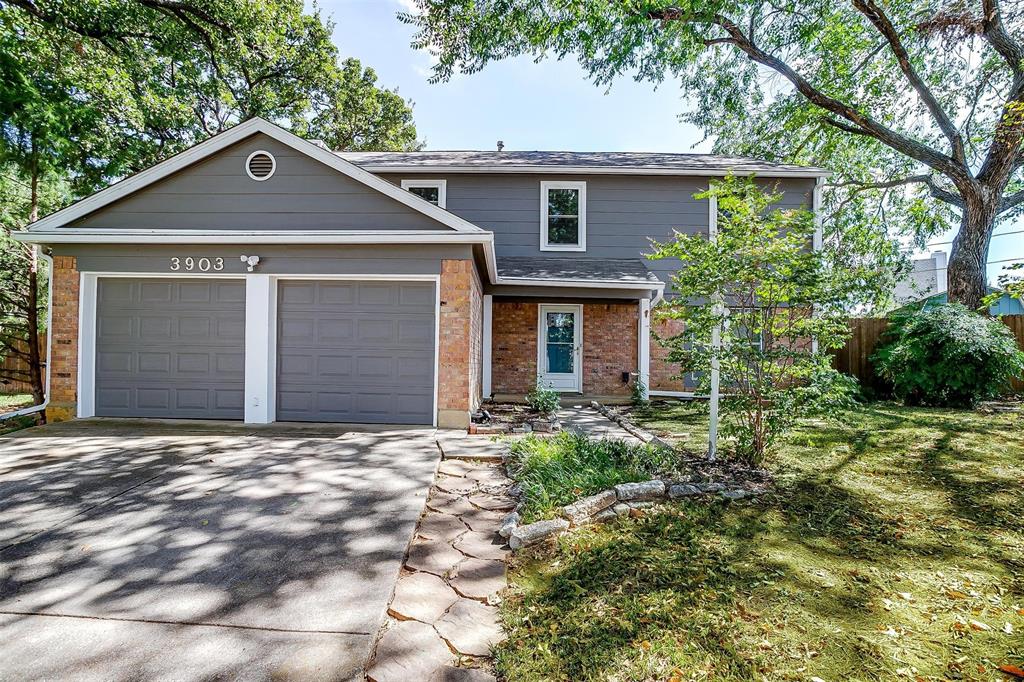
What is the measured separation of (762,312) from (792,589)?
290cm

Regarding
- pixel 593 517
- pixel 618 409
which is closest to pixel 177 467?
pixel 593 517

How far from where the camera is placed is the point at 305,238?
671 centimetres

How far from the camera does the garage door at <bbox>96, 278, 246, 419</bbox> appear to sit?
6.95 m

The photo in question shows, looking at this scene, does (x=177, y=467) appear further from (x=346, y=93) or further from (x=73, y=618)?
(x=346, y=93)

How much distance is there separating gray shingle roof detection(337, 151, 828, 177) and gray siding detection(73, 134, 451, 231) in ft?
12.9

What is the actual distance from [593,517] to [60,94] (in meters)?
12.7

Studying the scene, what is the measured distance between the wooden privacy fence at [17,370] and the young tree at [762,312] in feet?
41.0

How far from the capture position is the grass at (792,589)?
199 centimetres

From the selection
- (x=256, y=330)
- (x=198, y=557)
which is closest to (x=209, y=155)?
(x=256, y=330)

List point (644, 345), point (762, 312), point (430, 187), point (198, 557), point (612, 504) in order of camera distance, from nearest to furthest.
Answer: point (198, 557) → point (612, 504) → point (762, 312) → point (644, 345) → point (430, 187)

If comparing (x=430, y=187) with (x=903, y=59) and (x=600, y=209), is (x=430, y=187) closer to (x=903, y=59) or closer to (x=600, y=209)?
(x=600, y=209)

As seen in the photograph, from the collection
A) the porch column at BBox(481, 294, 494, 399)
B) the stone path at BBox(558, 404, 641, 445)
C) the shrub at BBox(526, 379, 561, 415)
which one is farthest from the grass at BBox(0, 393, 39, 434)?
the stone path at BBox(558, 404, 641, 445)

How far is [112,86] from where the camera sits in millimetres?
12102

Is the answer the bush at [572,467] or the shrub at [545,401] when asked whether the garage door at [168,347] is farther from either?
the bush at [572,467]
